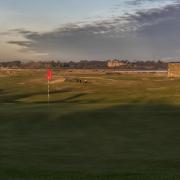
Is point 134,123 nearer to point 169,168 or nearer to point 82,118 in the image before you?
point 82,118

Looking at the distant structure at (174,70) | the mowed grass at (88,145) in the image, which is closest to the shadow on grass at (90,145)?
the mowed grass at (88,145)

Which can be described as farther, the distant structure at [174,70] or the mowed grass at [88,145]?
the distant structure at [174,70]

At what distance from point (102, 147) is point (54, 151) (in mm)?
1813

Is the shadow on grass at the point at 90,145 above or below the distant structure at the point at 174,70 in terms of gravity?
above

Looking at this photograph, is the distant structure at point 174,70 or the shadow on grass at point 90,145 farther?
the distant structure at point 174,70

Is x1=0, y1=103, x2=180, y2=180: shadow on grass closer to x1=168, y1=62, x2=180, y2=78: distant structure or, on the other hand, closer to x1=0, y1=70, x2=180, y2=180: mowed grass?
x1=0, y1=70, x2=180, y2=180: mowed grass

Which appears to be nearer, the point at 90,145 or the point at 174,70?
the point at 90,145

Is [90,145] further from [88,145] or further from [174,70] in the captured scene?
[174,70]

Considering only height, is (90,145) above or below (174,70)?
above

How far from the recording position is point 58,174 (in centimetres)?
1123

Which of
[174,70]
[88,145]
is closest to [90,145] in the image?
[88,145]

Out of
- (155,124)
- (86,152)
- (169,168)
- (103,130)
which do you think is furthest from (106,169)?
(155,124)

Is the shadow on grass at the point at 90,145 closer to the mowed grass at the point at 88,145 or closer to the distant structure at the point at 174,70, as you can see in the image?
the mowed grass at the point at 88,145

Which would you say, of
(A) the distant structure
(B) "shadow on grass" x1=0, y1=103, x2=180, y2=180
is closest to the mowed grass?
(B) "shadow on grass" x1=0, y1=103, x2=180, y2=180
